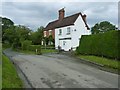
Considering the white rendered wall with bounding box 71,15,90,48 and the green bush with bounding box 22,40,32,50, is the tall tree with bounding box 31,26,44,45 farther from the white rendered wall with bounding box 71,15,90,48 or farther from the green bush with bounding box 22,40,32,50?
the white rendered wall with bounding box 71,15,90,48

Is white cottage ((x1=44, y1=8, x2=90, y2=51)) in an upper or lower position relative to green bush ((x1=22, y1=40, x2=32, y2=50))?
upper

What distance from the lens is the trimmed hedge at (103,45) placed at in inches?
854

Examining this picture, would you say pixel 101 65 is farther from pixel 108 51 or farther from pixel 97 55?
pixel 97 55

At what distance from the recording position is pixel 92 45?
28.4m

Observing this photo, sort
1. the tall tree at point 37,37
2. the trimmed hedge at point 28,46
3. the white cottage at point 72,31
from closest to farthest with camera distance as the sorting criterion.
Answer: the trimmed hedge at point 28,46 < the white cottage at point 72,31 < the tall tree at point 37,37

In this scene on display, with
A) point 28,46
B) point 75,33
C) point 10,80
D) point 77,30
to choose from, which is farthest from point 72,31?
point 10,80

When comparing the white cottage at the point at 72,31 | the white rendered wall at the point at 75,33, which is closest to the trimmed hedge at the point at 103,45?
the white cottage at the point at 72,31

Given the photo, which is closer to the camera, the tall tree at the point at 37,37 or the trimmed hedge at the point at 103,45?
the trimmed hedge at the point at 103,45

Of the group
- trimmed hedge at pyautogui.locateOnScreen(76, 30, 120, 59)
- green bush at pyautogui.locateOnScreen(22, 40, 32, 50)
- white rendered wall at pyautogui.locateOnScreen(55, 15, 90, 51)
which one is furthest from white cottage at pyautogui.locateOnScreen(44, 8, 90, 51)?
trimmed hedge at pyautogui.locateOnScreen(76, 30, 120, 59)

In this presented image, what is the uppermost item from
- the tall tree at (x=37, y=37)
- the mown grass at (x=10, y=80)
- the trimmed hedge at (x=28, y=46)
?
the tall tree at (x=37, y=37)

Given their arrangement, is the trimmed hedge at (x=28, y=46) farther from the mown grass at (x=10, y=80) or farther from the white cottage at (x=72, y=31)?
the mown grass at (x=10, y=80)

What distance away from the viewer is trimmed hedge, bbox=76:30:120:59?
71.2ft

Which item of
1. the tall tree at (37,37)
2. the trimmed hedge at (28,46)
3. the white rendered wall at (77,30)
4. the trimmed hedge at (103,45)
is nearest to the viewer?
the trimmed hedge at (103,45)

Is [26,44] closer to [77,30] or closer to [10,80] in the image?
[77,30]
